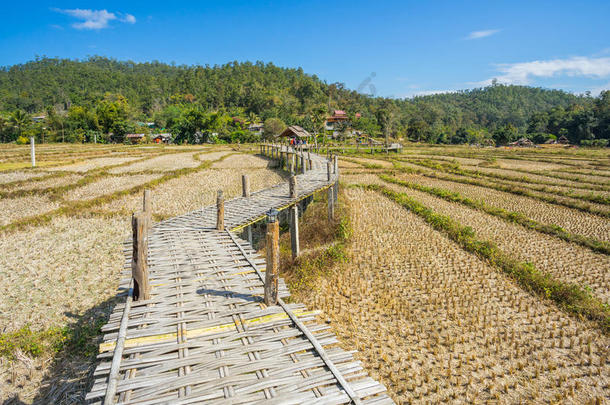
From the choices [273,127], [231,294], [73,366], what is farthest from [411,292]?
[273,127]

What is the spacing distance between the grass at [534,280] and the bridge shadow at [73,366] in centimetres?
839

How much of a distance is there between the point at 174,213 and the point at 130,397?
10022 millimetres

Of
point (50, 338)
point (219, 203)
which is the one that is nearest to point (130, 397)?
point (50, 338)

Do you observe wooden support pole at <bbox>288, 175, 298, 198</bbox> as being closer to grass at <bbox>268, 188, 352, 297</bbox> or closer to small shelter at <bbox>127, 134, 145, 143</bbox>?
grass at <bbox>268, 188, 352, 297</bbox>

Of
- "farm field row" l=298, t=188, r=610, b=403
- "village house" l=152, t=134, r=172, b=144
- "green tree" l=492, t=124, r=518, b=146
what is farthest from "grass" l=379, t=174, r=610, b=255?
"green tree" l=492, t=124, r=518, b=146

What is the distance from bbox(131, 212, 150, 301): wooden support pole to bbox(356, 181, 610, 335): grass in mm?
7649

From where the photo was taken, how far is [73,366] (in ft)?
16.4

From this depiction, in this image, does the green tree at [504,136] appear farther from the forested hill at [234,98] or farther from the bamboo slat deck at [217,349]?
the bamboo slat deck at [217,349]

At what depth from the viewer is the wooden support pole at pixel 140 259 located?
4.68m

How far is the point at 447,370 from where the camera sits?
4.93m

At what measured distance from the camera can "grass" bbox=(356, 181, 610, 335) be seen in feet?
21.0

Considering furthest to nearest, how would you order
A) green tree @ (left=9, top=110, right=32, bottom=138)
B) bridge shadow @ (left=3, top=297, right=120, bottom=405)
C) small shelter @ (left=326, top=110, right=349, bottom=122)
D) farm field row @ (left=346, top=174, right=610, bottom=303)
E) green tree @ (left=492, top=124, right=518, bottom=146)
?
small shelter @ (left=326, top=110, right=349, bottom=122)
green tree @ (left=492, top=124, right=518, bottom=146)
green tree @ (left=9, top=110, right=32, bottom=138)
farm field row @ (left=346, top=174, right=610, bottom=303)
bridge shadow @ (left=3, top=297, right=120, bottom=405)

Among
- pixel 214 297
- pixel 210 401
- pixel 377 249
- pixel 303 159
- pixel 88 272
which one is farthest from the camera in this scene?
pixel 303 159

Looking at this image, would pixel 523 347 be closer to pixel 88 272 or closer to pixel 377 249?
pixel 377 249
